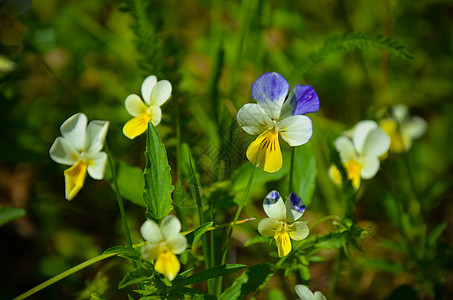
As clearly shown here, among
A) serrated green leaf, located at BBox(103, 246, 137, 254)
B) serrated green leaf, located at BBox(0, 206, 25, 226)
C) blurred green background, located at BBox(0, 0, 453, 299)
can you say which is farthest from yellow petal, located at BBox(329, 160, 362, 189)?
serrated green leaf, located at BBox(0, 206, 25, 226)

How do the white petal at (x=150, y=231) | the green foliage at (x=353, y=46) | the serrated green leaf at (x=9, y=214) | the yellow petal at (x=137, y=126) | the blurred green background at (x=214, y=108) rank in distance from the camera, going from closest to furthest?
the white petal at (x=150, y=231) < the yellow petal at (x=137, y=126) < the green foliage at (x=353, y=46) < the serrated green leaf at (x=9, y=214) < the blurred green background at (x=214, y=108)

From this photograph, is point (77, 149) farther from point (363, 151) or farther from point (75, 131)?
point (363, 151)

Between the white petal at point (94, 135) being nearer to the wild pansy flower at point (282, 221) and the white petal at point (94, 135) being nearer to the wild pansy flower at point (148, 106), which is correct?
the wild pansy flower at point (148, 106)

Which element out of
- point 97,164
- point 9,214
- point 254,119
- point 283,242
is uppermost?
point 254,119

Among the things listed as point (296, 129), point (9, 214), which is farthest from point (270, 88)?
point (9, 214)

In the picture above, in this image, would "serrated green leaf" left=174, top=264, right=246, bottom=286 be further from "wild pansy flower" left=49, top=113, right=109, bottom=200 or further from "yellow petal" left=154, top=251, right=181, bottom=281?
"wild pansy flower" left=49, top=113, right=109, bottom=200

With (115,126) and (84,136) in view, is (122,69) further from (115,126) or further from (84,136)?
(84,136)

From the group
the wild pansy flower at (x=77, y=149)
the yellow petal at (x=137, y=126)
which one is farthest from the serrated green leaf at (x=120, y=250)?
the yellow petal at (x=137, y=126)
